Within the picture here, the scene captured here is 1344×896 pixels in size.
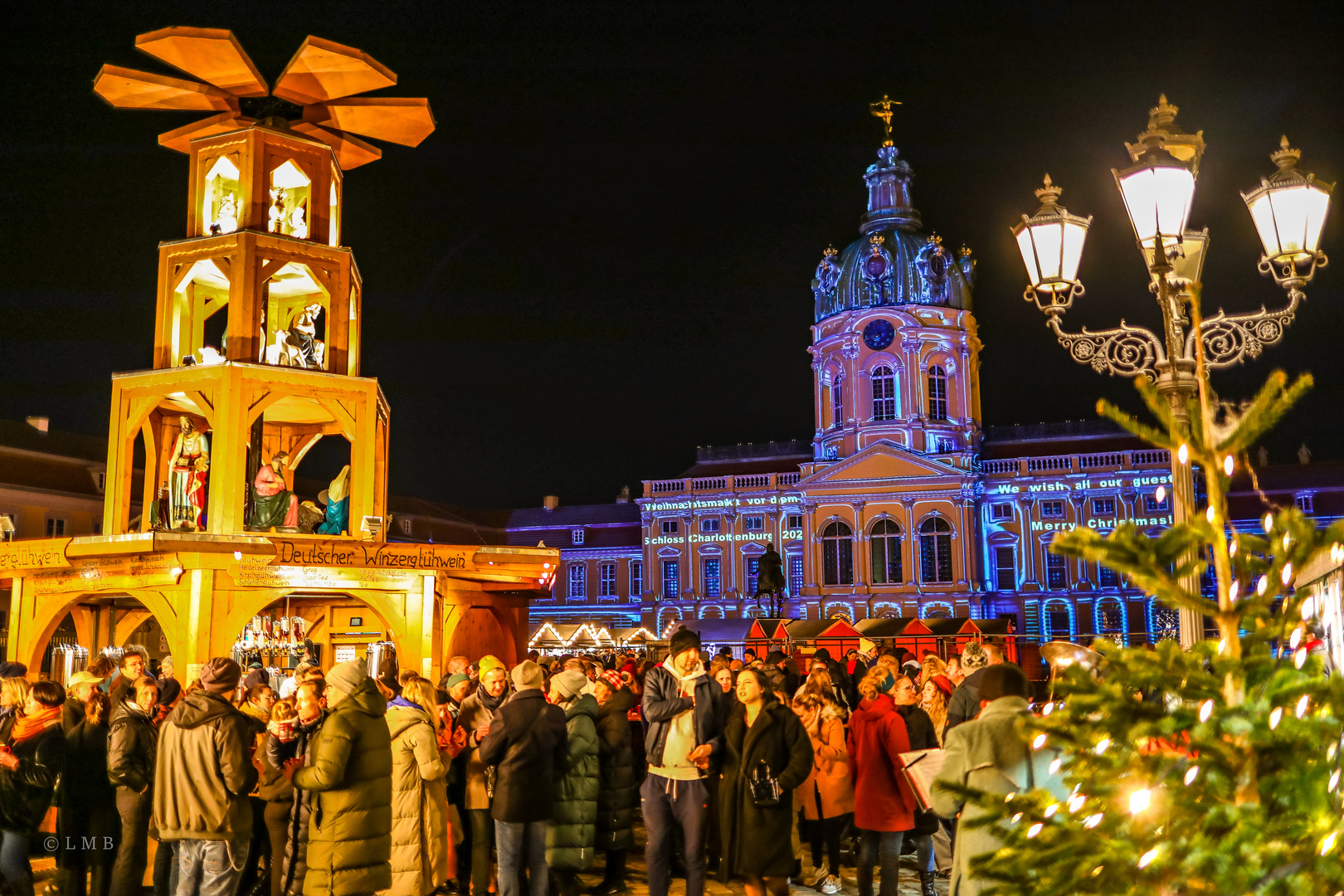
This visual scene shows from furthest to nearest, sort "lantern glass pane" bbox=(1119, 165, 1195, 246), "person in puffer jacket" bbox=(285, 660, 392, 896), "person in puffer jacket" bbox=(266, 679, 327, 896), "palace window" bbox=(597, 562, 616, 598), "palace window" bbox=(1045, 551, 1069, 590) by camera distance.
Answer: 1. "palace window" bbox=(597, 562, 616, 598)
2. "palace window" bbox=(1045, 551, 1069, 590)
3. "person in puffer jacket" bbox=(266, 679, 327, 896)
4. "lantern glass pane" bbox=(1119, 165, 1195, 246)
5. "person in puffer jacket" bbox=(285, 660, 392, 896)

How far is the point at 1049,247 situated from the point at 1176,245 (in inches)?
31.1

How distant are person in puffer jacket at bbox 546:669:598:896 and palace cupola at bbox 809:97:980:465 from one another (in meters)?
42.1

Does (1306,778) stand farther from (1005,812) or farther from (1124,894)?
(1005,812)

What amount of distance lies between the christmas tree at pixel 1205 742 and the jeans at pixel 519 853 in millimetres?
4672

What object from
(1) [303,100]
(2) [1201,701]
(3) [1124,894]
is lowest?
(3) [1124,894]

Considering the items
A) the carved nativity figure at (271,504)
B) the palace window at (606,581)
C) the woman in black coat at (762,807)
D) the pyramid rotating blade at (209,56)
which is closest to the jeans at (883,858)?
the woman in black coat at (762,807)

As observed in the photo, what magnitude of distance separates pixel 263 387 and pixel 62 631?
2044cm

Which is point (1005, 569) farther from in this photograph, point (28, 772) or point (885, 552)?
point (28, 772)

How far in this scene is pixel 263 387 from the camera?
44.8 feet

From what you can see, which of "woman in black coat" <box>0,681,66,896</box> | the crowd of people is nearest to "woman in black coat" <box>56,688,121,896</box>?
the crowd of people

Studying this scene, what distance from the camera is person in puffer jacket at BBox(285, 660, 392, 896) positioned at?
6.32m

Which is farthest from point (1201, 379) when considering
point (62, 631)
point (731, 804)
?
point (62, 631)

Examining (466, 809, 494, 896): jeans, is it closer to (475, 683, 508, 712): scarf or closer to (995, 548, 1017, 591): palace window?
(475, 683, 508, 712): scarf

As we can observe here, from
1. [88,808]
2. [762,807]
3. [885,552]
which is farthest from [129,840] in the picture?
[885,552]
